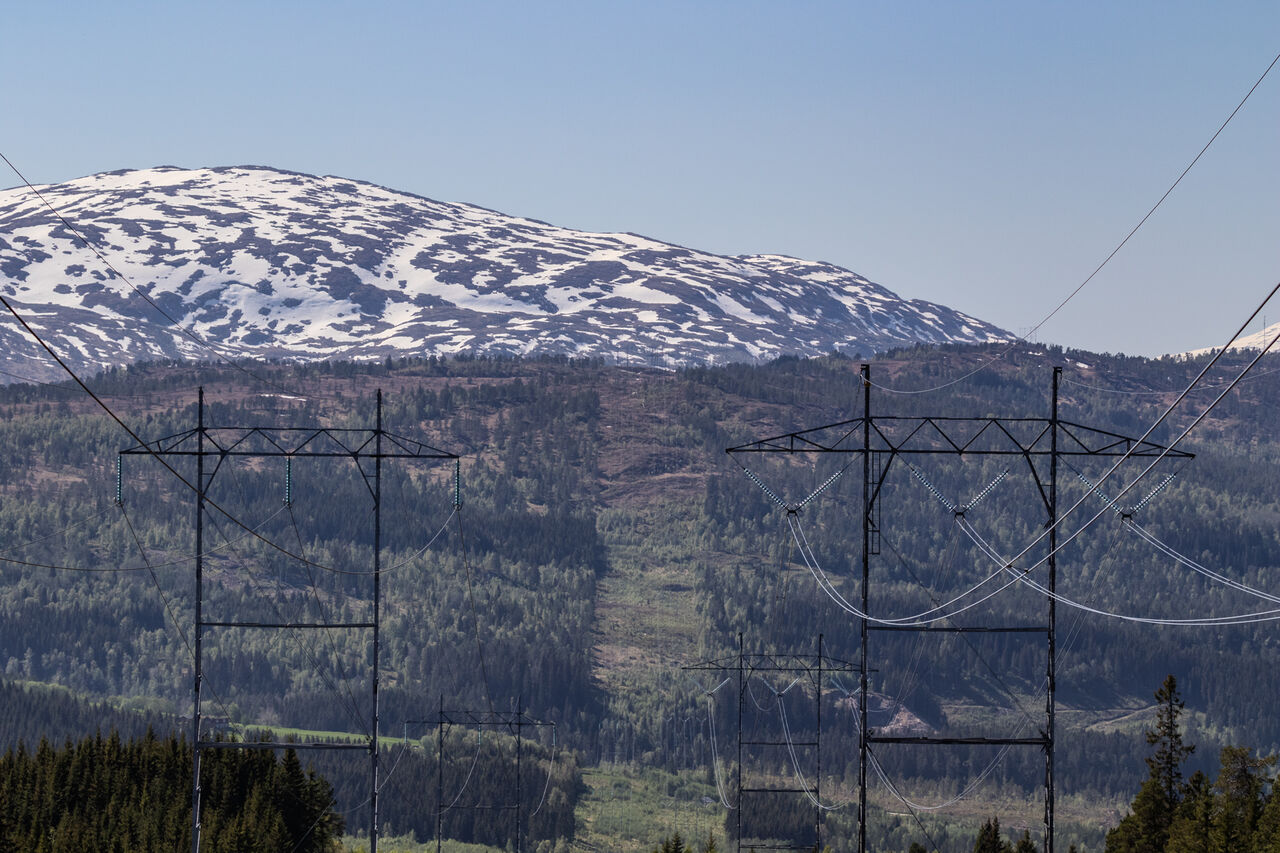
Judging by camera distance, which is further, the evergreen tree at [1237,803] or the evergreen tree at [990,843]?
the evergreen tree at [990,843]

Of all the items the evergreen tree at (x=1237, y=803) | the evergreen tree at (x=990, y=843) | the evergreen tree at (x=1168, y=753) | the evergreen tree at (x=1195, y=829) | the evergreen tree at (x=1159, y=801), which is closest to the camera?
the evergreen tree at (x=1237, y=803)

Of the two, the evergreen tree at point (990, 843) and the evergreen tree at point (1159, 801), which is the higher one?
the evergreen tree at point (1159, 801)

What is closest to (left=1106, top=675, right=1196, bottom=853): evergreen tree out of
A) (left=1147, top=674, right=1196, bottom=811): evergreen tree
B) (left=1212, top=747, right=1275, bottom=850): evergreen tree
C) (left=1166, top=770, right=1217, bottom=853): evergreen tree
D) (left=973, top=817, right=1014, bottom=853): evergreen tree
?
(left=1147, top=674, right=1196, bottom=811): evergreen tree

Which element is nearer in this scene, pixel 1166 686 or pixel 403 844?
pixel 1166 686

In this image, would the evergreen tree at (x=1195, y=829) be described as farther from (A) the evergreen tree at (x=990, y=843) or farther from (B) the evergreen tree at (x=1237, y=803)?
(A) the evergreen tree at (x=990, y=843)

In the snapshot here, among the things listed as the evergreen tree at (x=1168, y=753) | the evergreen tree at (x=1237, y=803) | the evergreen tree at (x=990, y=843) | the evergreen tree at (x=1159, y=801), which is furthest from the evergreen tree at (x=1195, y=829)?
the evergreen tree at (x=990, y=843)

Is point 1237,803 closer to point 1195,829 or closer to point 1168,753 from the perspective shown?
point 1168,753

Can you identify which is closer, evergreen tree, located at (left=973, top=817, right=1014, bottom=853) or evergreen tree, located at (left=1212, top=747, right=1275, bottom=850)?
evergreen tree, located at (left=1212, top=747, right=1275, bottom=850)

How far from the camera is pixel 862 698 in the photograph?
56094 millimetres

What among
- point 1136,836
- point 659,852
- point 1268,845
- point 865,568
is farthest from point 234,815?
point 865,568

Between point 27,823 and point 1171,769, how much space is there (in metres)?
75.3

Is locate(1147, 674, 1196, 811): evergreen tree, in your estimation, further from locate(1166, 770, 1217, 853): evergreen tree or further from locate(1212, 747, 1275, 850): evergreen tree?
locate(1166, 770, 1217, 853): evergreen tree

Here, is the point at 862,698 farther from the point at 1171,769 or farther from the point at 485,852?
the point at 485,852

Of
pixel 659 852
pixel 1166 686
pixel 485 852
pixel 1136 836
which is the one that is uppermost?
pixel 1166 686
